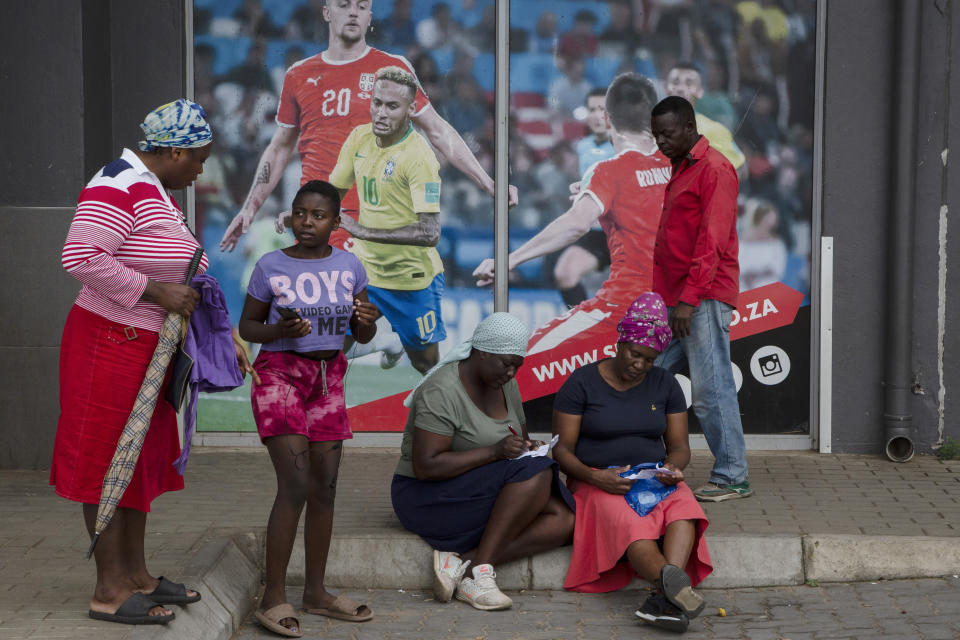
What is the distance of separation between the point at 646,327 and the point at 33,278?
360 centimetres

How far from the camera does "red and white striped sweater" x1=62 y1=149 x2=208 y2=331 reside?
12.0 feet

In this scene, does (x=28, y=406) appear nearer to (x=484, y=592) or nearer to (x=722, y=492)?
(x=484, y=592)

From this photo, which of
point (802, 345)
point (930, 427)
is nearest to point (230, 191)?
point (802, 345)

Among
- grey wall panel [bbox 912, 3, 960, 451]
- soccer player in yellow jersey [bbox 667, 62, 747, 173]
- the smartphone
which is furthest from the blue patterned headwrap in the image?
grey wall panel [bbox 912, 3, 960, 451]

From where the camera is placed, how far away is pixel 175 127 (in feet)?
12.6

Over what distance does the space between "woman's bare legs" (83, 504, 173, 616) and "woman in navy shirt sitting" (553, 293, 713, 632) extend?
1860mm

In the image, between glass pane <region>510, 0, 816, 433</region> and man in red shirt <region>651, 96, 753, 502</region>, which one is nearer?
man in red shirt <region>651, 96, 753, 502</region>

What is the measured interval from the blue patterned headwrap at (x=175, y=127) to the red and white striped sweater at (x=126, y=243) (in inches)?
3.9

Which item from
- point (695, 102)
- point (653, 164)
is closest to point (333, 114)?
point (653, 164)

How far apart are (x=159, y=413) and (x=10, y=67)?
3.35 meters

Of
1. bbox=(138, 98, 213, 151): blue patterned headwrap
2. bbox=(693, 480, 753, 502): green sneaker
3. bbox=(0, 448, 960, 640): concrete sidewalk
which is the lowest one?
bbox=(0, 448, 960, 640): concrete sidewalk

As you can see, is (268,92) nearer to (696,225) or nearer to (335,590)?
(696,225)

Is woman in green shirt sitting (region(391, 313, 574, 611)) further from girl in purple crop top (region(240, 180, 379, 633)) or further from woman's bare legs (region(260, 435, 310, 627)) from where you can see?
woman's bare legs (region(260, 435, 310, 627))

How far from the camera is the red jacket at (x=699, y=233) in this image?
553cm
